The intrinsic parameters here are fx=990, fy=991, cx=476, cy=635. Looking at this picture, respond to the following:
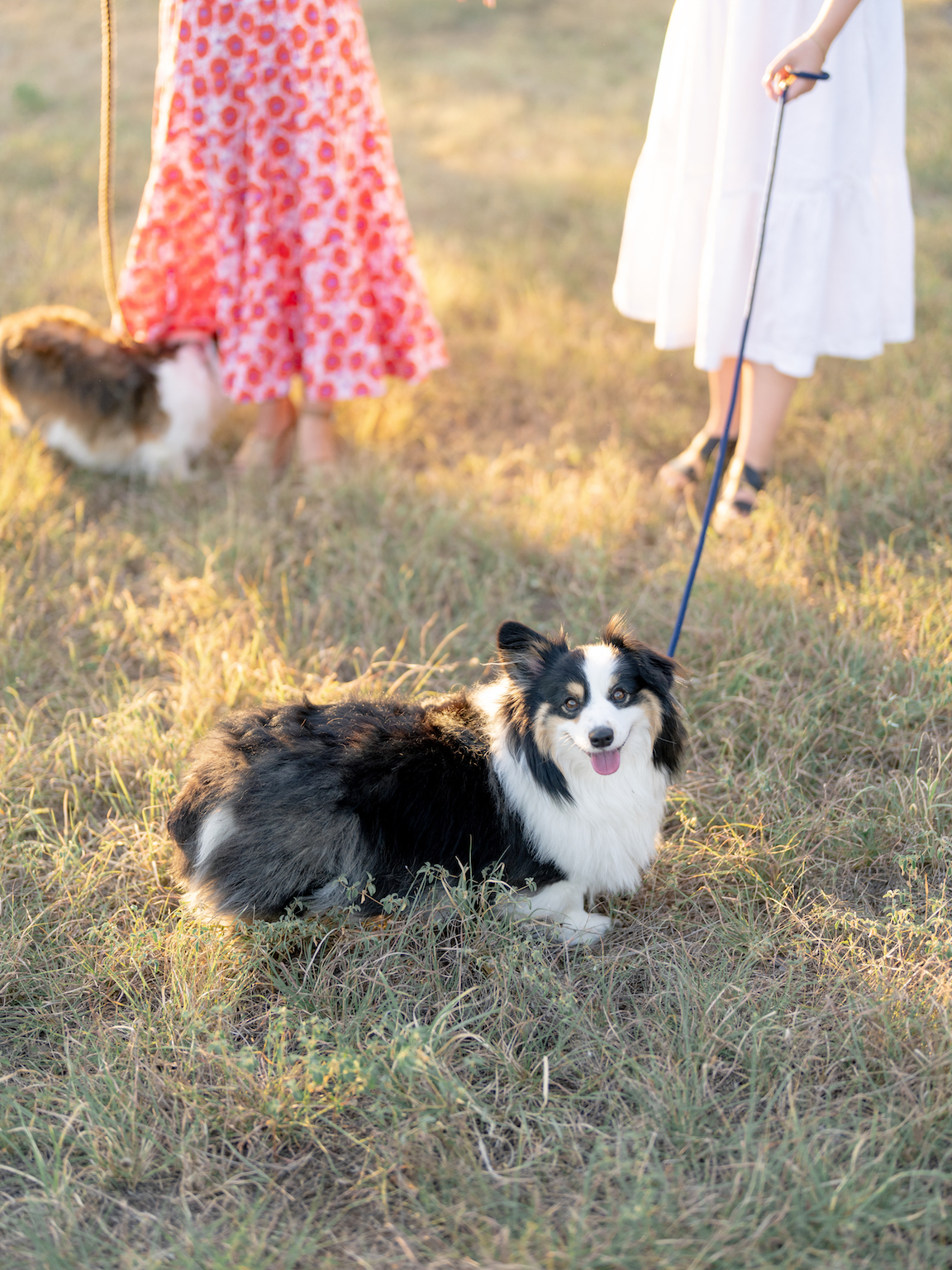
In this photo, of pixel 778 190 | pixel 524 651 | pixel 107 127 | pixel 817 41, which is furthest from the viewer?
pixel 107 127

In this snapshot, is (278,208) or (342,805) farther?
(278,208)

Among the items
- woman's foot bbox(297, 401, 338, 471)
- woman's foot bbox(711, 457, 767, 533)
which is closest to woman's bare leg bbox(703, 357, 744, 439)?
woman's foot bbox(711, 457, 767, 533)

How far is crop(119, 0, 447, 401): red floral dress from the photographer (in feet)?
11.3

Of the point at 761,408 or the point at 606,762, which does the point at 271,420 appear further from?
the point at 606,762

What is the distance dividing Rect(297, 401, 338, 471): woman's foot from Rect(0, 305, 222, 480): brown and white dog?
44 centimetres

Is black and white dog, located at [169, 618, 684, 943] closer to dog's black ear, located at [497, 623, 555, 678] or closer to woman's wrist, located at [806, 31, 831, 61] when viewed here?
dog's black ear, located at [497, 623, 555, 678]

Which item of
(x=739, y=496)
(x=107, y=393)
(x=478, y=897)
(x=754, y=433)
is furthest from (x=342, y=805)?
(x=107, y=393)

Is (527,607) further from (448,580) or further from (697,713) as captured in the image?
(697,713)

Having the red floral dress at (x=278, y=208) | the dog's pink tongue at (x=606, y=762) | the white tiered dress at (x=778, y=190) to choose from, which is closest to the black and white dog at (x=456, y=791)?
the dog's pink tongue at (x=606, y=762)

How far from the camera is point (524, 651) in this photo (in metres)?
2.26

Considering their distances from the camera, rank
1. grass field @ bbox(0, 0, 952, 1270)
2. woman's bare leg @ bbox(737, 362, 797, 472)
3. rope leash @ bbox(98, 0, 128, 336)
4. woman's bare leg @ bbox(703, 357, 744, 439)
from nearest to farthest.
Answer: grass field @ bbox(0, 0, 952, 1270), rope leash @ bbox(98, 0, 128, 336), woman's bare leg @ bbox(737, 362, 797, 472), woman's bare leg @ bbox(703, 357, 744, 439)

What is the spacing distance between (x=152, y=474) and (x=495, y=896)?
8.88ft

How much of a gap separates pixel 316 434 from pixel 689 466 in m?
1.55

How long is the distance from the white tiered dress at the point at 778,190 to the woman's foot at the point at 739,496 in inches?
18.4
